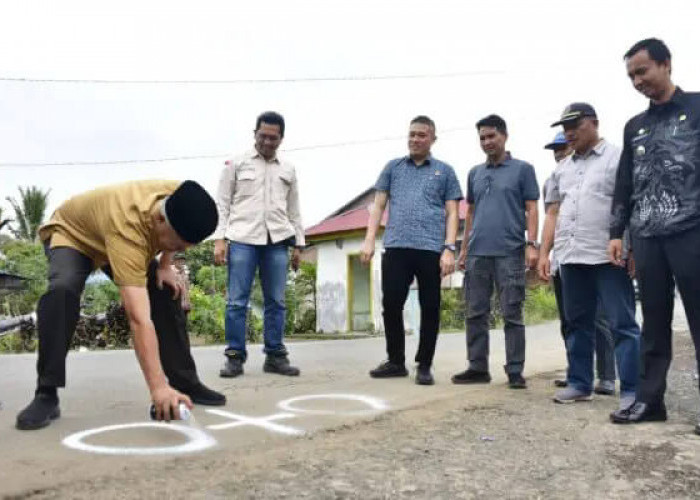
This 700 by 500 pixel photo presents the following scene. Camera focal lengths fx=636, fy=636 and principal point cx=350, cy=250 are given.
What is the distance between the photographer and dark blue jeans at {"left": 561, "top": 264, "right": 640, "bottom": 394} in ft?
11.8

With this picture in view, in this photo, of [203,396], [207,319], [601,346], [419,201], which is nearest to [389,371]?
[419,201]

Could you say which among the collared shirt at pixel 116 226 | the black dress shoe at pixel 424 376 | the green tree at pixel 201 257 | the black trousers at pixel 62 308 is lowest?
the black dress shoe at pixel 424 376

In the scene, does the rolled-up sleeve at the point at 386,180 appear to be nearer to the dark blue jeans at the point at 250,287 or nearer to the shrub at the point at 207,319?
the dark blue jeans at the point at 250,287

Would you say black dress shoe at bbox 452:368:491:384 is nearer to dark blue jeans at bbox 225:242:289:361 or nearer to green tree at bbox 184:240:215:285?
dark blue jeans at bbox 225:242:289:361

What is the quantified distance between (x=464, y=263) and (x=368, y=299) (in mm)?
12865

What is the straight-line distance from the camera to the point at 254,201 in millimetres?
4801

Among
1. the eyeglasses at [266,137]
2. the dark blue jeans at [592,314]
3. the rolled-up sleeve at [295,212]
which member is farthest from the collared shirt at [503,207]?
the eyeglasses at [266,137]

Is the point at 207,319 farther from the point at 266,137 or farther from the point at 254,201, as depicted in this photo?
the point at 266,137

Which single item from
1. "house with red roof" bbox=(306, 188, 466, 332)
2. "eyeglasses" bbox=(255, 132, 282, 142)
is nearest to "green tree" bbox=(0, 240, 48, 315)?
"house with red roof" bbox=(306, 188, 466, 332)

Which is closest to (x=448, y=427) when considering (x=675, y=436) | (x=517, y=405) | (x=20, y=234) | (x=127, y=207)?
(x=517, y=405)

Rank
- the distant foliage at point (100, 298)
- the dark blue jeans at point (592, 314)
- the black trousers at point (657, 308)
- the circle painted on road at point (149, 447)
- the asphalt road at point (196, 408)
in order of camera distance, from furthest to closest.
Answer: the distant foliage at point (100, 298) → the dark blue jeans at point (592, 314) → the black trousers at point (657, 308) → the circle painted on road at point (149, 447) → the asphalt road at point (196, 408)

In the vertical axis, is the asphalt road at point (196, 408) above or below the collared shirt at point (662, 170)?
below

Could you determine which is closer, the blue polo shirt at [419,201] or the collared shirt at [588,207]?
the collared shirt at [588,207]

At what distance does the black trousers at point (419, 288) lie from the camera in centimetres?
460
